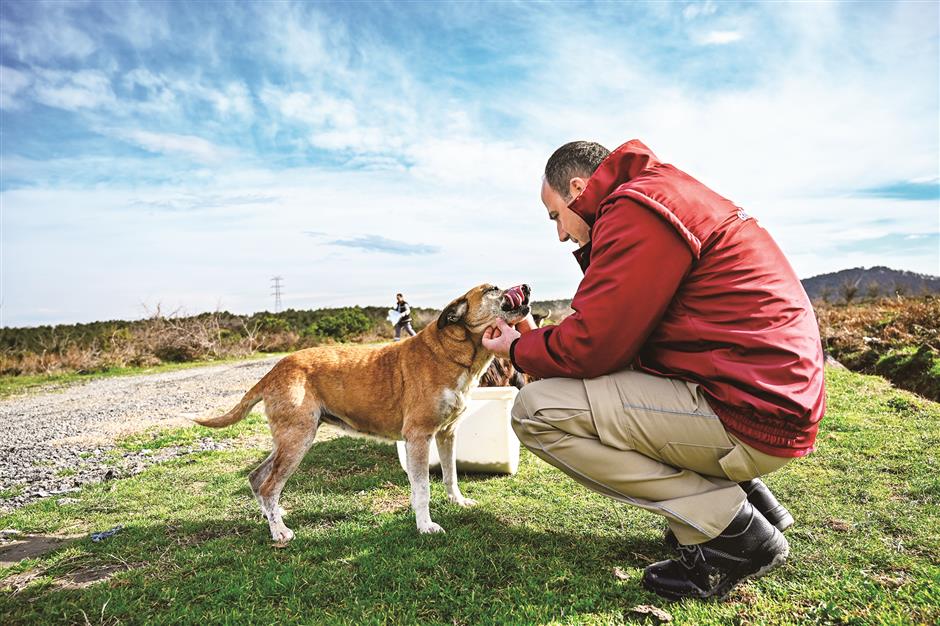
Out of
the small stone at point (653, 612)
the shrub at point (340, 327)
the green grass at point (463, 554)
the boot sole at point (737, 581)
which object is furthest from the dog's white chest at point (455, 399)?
the shrub at point (340, 327)

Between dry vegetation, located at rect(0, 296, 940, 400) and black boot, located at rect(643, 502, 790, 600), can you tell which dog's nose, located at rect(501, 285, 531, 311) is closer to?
dry vegetation, located at rect(0, 296, 940, 400)

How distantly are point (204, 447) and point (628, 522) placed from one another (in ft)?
19.4

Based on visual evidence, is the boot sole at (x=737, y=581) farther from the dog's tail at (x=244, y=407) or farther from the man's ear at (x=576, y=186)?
the dog's tail at (x=244, y=407)

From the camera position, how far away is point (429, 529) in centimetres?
424

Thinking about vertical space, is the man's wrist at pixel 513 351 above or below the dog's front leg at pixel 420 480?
above

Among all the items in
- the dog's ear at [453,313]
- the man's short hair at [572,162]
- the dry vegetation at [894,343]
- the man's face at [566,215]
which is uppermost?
the man's short hair at [572,162]

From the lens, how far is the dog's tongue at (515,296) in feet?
14.9

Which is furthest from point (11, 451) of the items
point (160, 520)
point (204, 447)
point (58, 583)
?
point (58, 583)

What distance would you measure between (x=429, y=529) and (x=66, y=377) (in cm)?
2079

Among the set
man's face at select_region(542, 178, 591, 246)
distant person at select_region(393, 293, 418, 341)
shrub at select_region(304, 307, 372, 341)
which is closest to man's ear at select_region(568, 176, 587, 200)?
man's face at select_region(542, 178, 591, 246)

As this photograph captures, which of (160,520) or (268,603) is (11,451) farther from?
(268,603)

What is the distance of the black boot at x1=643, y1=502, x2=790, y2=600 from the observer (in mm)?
3107

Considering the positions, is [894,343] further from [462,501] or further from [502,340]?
[502,340]

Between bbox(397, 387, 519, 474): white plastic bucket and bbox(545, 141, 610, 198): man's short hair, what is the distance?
2.50 m
